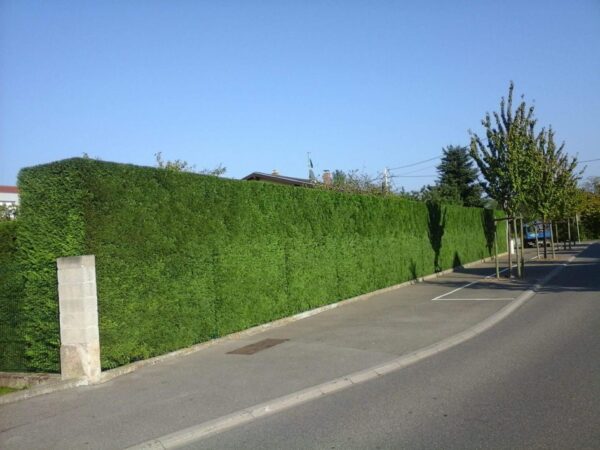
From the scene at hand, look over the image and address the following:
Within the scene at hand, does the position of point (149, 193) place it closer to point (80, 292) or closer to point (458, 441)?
point (80, 292)

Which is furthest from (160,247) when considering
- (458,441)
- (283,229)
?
(458,441)

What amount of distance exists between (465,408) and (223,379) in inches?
136

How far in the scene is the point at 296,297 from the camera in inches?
551

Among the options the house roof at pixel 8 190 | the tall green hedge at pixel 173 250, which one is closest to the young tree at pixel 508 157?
the tall green hedge at pixel 173 250

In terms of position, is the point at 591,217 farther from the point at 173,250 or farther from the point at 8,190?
the point at 173,250

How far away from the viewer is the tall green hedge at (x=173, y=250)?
8.84m

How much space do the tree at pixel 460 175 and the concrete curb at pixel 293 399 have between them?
45101 millimetres

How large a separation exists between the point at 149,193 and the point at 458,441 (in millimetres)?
6552

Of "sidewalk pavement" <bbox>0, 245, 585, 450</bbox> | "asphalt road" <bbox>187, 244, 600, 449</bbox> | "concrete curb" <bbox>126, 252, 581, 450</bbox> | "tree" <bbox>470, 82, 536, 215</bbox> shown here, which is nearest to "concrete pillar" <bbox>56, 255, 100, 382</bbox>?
"sidewalk pavement" <bbox>0, 245, 585, 450</bbox>

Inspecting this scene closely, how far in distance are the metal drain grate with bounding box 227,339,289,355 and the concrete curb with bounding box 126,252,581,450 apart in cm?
263

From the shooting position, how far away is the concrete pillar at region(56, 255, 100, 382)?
8.48 meters

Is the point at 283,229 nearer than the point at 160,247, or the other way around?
the point at 160,247

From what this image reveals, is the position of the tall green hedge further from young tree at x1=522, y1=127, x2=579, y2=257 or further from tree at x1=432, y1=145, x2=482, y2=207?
tree at x1=432, y1=145, x2=482, y2=207

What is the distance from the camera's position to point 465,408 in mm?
6309
